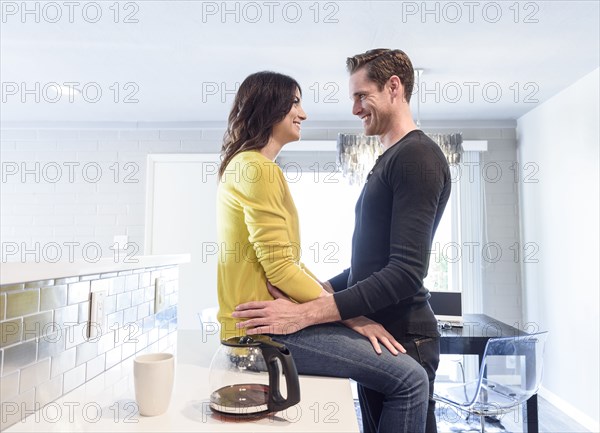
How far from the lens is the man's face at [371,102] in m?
1.21

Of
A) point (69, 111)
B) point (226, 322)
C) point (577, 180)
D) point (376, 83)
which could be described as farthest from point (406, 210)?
point (69, 111)

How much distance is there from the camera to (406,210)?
3.42 ft

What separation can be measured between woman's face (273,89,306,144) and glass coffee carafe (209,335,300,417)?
0.59 meters

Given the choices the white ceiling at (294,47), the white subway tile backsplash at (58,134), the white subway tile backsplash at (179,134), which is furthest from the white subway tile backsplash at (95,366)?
the white subway tile backsplash at (58,134)

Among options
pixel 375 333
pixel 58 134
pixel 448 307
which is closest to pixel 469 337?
pixel 448 307

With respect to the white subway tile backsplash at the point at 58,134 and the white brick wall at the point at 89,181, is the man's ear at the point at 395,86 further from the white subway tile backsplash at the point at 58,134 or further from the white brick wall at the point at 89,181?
the white subway tile backsplash at the point at 58,134

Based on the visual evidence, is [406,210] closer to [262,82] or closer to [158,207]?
[262,82]

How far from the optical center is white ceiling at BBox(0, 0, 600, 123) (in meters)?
2.27

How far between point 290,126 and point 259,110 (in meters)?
0.09

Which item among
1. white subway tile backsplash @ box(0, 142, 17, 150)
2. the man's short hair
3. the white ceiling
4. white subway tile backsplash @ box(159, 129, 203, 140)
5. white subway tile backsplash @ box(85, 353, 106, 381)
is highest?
the white ceiling

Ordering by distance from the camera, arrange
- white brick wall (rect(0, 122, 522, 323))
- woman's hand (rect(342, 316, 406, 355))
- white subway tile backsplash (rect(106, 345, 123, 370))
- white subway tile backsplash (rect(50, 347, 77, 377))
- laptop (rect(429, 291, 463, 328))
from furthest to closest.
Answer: white brick wall (rect(0, 122, 522, 323)) < laptop (rect(429, 291, 463, 328)) < white subway tile backsplash (rect(106, 345, 123, 370)) < woman's hand (rect(342, 316, 406, 355)) < white subway tile backsplash (rect(50, 347, 77, 377))

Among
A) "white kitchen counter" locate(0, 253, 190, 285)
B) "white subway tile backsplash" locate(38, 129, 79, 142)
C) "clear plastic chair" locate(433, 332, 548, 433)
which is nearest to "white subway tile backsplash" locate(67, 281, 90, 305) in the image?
"white kitchen counter" locate(0, 253, 190, 285)

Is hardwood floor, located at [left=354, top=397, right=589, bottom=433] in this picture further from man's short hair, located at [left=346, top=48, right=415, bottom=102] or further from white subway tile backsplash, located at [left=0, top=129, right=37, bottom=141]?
white subway tile backsplash, located at [left=0, top=129, right=37, bottom=141]

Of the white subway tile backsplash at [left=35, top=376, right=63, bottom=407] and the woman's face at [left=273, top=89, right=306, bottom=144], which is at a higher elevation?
the woman's face at [left=273, top=89, right=306, bottom=144]
